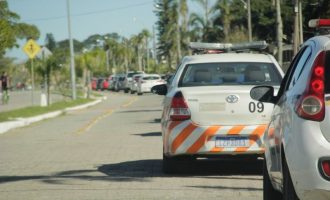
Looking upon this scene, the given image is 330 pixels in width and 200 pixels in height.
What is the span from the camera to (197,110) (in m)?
11.1

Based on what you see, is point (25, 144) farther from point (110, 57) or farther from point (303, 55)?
Answer: point (110, 57)

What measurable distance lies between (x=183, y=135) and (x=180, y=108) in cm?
36

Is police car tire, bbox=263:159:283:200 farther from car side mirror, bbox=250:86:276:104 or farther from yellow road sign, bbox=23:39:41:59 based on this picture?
yellow road sign, bbox=23:39:41:59

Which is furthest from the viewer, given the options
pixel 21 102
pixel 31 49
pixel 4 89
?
pixel 21 102

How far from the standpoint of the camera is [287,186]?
6.54 metres

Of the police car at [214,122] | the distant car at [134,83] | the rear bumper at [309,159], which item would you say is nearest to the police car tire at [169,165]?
the police car at [214,122]

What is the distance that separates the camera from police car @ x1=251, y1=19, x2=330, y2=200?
5.87 meters

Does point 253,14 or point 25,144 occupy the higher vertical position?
point 253,14

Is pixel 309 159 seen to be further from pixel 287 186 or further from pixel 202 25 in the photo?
pixel 202 25

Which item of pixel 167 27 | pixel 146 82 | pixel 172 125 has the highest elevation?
pixel 167 27

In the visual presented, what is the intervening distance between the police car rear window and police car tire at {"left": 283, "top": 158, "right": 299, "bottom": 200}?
5125mm

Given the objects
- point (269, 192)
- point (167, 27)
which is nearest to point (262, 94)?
point (269, 192)

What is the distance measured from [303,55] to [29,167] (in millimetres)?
7327

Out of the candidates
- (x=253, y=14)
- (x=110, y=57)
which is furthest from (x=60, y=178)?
(x=110, y=57)
